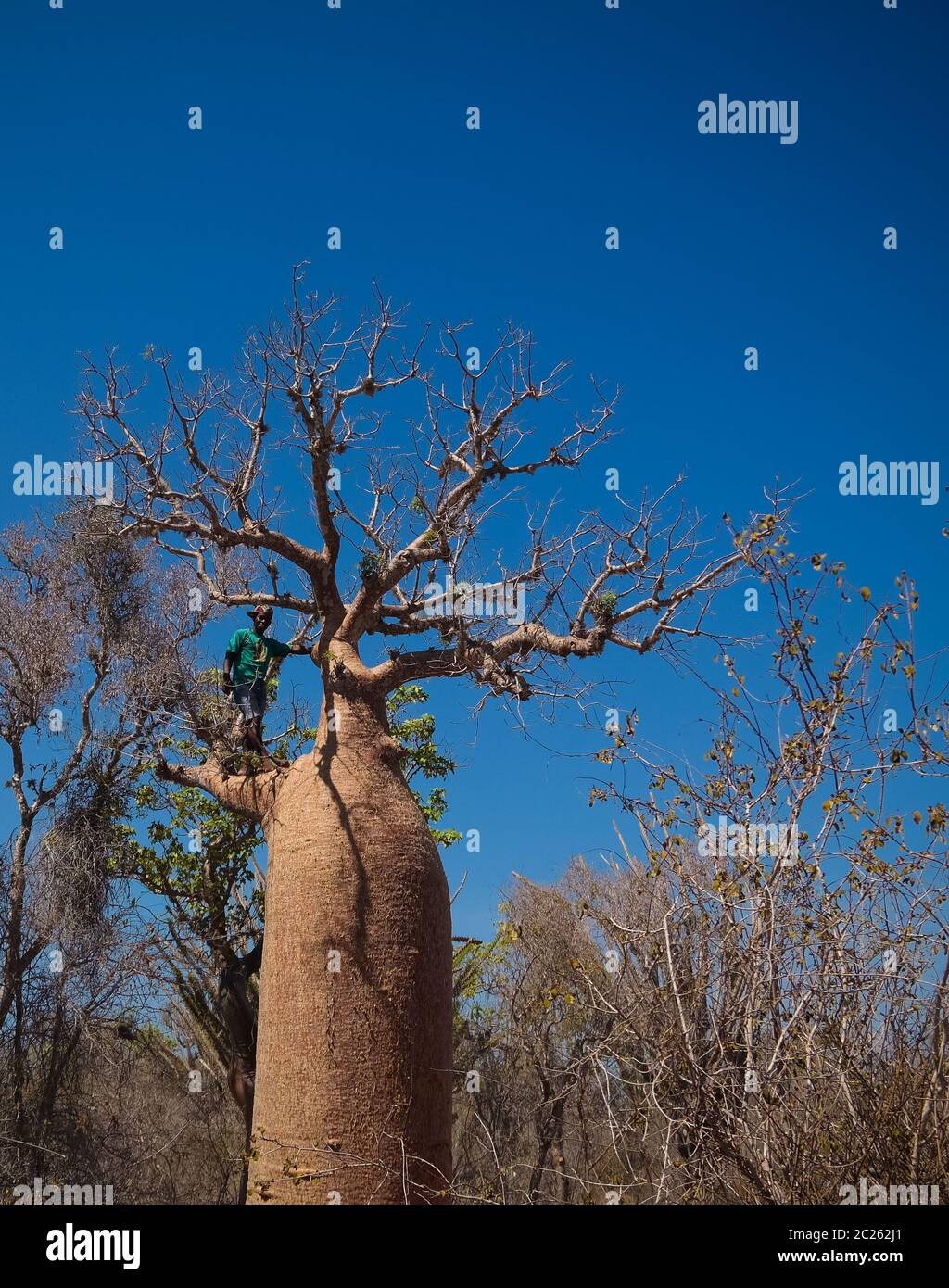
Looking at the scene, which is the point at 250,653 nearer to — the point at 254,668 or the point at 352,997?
the point at 254,668

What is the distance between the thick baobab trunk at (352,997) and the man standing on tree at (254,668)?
105 cm

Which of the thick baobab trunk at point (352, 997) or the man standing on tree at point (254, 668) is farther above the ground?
the man standing on tree at point (254, 668)

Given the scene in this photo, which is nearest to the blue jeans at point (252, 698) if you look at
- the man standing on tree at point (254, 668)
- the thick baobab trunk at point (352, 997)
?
the man standing on tree at point (254, 668)

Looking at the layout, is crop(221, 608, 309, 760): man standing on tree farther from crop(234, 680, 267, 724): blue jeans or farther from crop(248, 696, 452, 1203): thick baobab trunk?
crop(248, 696, 452, 1203): thick baobab trunk

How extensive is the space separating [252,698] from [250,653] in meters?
0.36

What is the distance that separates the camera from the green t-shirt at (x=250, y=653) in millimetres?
8961

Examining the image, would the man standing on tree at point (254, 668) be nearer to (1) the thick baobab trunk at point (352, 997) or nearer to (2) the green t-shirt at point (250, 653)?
(2) the green t-shirt at point (250, 653)

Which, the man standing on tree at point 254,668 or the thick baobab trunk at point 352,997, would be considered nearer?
the thick baobab trunk at point 352,997

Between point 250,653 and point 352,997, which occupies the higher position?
point 250,653

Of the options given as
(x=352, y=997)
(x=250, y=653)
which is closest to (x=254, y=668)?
(x=250, y=653)

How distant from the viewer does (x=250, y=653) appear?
29.6 feet

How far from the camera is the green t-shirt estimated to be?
353 inches

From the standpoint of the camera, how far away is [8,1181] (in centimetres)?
939

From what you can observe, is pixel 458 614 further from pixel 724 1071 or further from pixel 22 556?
pixel 22 556
